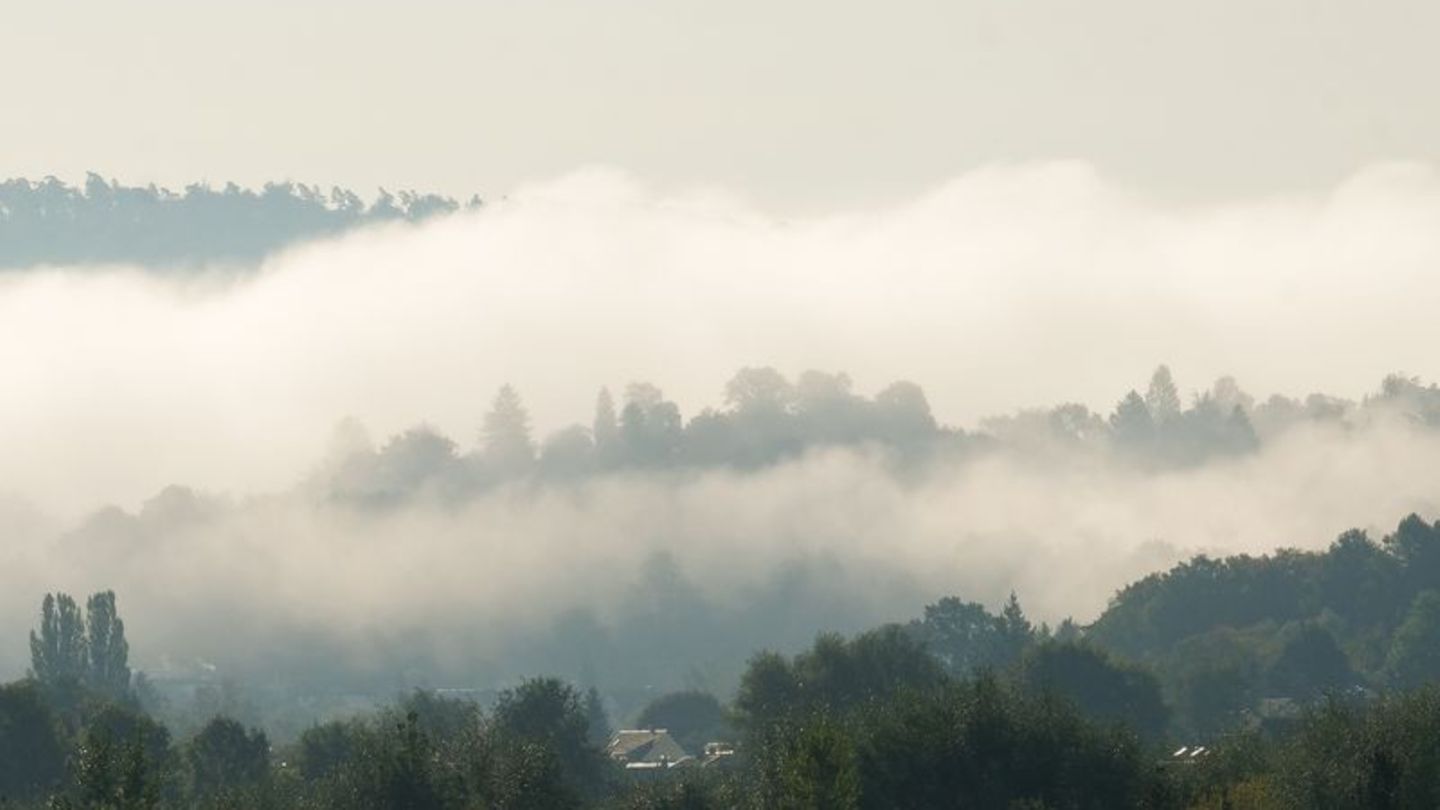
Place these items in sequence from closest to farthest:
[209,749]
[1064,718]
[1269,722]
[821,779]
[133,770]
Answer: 1. [133,770]
2. [821,779]
3. [1064,718]
4. [209,749]
5. [1269,722]

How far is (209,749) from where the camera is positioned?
563ft

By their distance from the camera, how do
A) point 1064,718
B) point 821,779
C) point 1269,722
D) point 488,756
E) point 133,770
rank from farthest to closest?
point 1269,722 → point 1064,718 → point 488,756 → point 821,779 → point 133,770

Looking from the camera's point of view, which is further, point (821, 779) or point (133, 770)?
point (821, 779)

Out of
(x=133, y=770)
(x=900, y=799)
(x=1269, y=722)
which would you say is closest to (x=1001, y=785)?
(x=900, y=799)

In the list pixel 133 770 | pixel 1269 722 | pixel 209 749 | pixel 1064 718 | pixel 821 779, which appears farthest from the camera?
pixel 1269 722

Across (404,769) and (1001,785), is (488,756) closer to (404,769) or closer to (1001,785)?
(404,769)

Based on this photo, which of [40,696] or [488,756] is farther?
[40,696]

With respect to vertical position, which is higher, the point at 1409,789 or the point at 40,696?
the point at 40,696

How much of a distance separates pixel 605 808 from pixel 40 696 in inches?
2104

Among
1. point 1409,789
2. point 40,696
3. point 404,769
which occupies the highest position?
point 40,696

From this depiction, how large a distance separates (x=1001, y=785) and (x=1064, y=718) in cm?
633

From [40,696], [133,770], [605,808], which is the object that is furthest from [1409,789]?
[40,696]

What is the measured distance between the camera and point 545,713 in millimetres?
175500

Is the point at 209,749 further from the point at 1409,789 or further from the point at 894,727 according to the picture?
the point at 1409,789
